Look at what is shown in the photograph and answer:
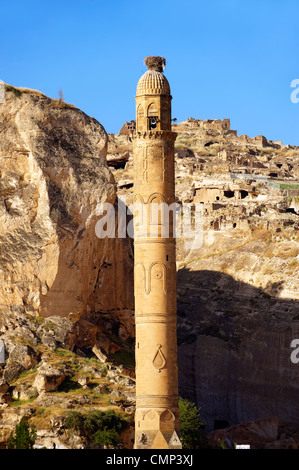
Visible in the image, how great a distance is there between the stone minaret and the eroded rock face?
9746 millimetres

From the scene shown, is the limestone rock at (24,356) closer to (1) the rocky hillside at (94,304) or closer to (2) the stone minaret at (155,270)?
(1) the rocky hillside at (94,304)

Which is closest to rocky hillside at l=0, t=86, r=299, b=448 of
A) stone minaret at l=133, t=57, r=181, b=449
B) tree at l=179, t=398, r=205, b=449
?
tree at l=179, t=398, r=205, b=449

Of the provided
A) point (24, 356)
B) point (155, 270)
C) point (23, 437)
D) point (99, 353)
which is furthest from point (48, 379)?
point (155, 270)

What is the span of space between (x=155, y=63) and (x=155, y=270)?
970 centimetres

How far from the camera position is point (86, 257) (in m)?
66.6

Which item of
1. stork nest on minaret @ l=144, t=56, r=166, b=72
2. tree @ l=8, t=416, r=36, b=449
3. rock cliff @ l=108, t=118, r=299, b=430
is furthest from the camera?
rock cliff @ l=108, t=118, r=299, b=430

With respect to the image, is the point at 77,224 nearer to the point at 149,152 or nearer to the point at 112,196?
the point at 112,196

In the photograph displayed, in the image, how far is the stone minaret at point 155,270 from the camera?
53750 millimetres

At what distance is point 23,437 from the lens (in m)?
52.7

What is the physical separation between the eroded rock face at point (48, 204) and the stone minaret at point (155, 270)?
975 centimetres

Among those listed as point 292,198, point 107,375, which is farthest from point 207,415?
point 292,198

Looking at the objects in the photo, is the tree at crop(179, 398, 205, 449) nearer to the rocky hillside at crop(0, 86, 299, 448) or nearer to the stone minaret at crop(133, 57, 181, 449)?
the rocky hillside at crop(0, 86, 299, 448)

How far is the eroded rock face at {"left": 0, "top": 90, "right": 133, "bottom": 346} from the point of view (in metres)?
64.2

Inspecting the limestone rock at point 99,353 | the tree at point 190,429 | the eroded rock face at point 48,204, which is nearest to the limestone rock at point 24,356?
the eroded rock face at point 48,204
